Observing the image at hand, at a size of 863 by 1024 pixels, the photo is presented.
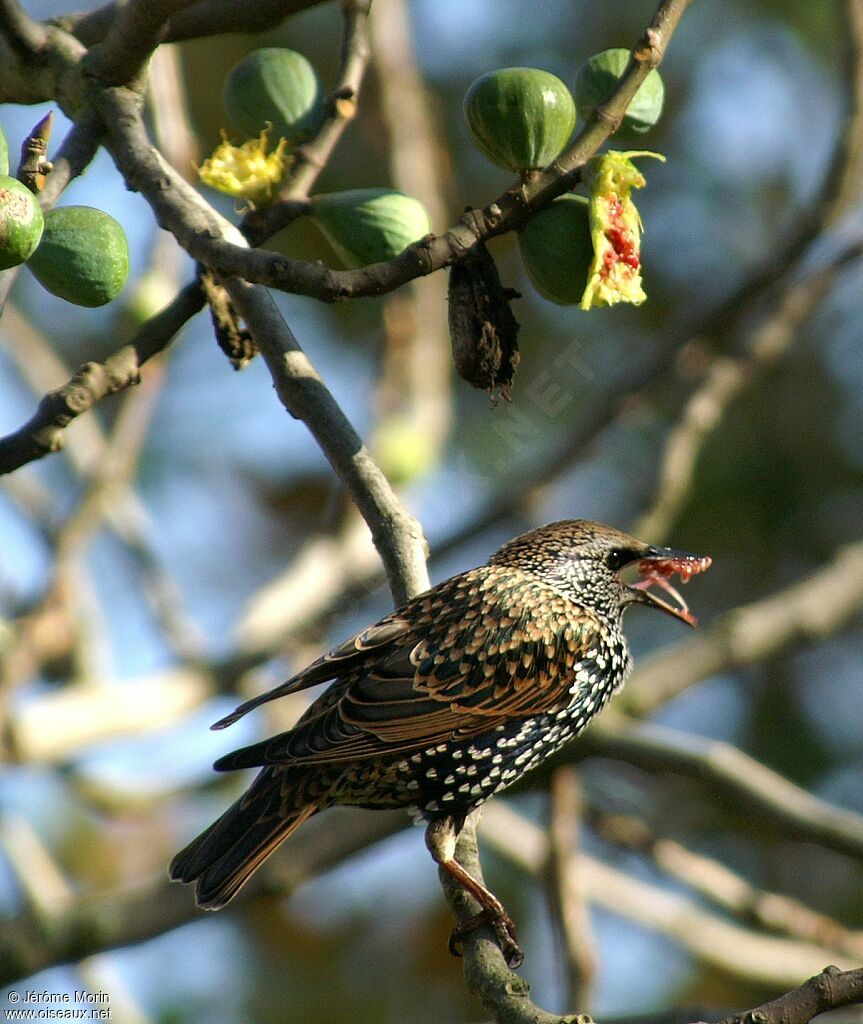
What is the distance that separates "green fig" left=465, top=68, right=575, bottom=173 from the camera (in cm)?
273

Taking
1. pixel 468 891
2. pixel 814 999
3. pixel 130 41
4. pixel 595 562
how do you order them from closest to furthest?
1. pixel 814 999
2. pixel 130 41
3. pixel 468 891
4. pixel 595 562

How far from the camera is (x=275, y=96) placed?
10.9ft

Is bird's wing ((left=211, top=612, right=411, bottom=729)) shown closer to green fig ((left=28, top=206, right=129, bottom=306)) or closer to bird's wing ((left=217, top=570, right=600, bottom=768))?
bird's wing ((left=217, top=570, right=600, bottom=768))

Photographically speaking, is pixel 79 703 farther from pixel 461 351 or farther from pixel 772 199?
pixel 772 199

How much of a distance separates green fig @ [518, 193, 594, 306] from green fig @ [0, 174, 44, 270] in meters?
0.94

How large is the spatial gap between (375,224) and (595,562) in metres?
1.72

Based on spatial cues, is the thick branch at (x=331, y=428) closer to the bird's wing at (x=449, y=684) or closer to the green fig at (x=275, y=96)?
the green fig at (x=275, y=96)

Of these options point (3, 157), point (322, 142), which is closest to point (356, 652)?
point (322, 142)

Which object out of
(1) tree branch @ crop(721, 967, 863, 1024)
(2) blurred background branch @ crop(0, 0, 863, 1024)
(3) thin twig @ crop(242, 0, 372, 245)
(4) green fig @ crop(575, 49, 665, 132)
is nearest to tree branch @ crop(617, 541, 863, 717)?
(2) blurred background branch @ crop(0, 0, 863, 1024)

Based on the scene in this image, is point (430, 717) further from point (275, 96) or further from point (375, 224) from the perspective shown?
point (275, 96)

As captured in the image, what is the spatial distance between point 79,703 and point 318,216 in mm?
3106

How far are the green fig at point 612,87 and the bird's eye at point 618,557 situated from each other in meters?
1.68

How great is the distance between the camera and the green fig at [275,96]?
10.9ft

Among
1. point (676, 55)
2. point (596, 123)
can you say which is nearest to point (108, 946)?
point (596, 123)
